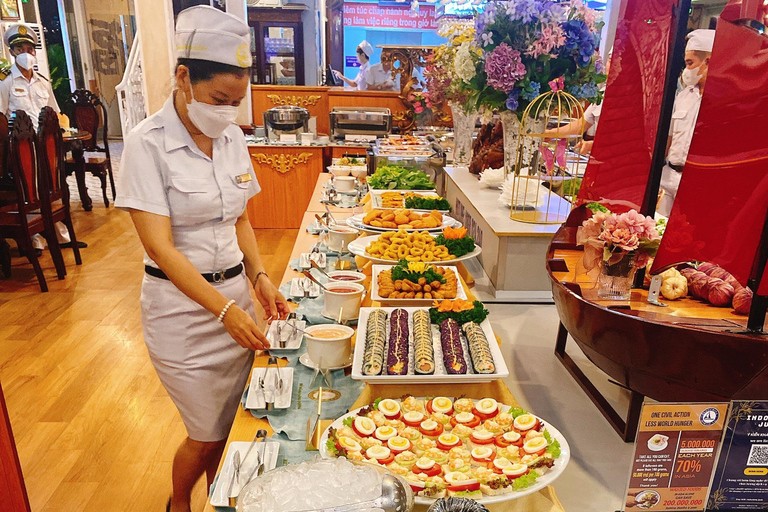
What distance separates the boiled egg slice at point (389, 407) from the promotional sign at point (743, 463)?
1.82ft

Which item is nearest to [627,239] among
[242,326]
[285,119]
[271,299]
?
[242,326]

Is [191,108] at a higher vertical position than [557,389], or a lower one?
higher

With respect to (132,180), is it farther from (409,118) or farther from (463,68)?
(409,118)

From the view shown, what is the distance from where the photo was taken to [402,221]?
2445 mm

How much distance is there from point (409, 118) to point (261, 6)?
4.64m

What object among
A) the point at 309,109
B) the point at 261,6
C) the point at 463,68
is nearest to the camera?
the point at 463,68

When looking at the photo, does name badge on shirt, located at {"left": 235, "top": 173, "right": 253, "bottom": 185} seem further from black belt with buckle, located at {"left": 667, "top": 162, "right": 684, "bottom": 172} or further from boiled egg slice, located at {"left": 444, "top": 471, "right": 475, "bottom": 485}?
black belt with buckle, located at {"left": 667, "top": 162, "right": 684, "bottom": 172}

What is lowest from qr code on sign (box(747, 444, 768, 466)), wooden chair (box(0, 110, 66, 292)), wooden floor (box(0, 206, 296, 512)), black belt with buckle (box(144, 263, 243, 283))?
wooden floor (box(0, 206, 296, 512))

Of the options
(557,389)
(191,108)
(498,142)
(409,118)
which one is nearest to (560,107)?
(498,142)

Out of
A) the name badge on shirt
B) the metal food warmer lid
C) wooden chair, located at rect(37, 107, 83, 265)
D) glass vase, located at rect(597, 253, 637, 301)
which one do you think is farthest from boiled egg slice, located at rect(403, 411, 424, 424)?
the metal food warmer lid

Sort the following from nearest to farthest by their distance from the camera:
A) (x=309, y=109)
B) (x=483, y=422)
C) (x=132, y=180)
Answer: (x=483, y=422) < (x=132, y=180) < (x=309, y=109)

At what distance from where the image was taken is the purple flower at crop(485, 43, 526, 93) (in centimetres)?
217

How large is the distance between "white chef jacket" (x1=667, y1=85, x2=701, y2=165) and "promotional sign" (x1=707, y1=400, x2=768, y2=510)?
360 centimetres

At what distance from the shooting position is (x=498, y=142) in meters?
2.82
